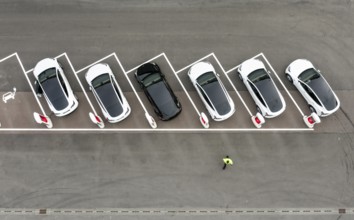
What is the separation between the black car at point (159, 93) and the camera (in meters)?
18.3

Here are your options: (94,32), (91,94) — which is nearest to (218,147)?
(91,94)

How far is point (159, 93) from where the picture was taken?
60.4 ft

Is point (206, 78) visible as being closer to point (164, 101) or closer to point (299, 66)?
point (164, 101)

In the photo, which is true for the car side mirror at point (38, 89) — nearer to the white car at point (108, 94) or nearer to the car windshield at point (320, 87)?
the white car at point (108, 94)

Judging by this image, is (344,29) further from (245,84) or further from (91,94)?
(91,94)

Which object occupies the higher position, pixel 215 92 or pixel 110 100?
pixel 110 100

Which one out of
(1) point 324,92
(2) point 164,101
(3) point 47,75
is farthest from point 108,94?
(1) point 324,92

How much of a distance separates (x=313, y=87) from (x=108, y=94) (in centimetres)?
1208

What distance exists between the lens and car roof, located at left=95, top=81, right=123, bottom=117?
18.2 meters

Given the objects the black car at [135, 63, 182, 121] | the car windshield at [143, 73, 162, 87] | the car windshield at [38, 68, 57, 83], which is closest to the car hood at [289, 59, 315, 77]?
the black car at [135, 63, 182, 121]

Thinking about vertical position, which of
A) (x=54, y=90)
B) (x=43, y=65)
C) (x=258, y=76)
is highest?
(x=43, y=65)

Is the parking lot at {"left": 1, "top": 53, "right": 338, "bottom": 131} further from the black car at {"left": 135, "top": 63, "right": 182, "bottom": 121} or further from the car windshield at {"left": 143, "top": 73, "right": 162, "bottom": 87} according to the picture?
the car windshield at {"left": 143, "top": 73, "right": 162, "bottom": 87}

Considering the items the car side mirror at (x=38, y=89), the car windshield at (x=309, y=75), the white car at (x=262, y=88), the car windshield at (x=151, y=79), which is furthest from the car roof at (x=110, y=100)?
the car windshield at (x=309, y=75)

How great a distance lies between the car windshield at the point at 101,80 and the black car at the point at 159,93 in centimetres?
181
